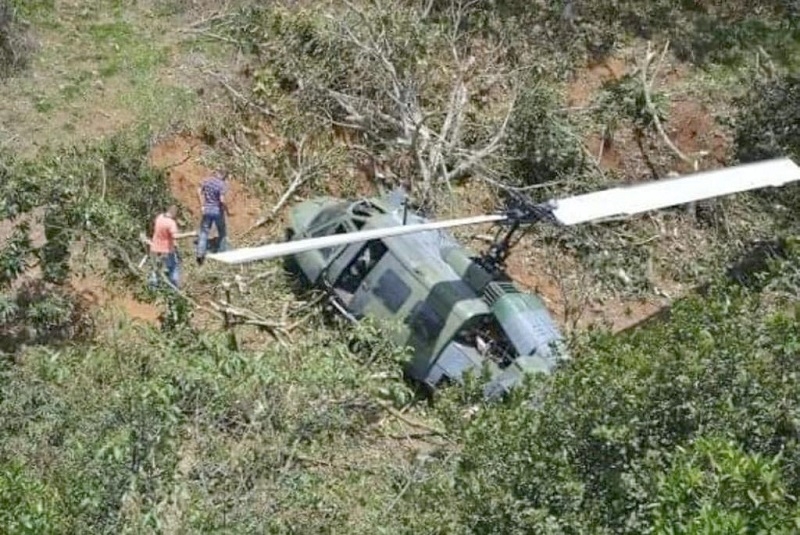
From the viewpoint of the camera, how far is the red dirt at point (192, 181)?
1238 centimetres

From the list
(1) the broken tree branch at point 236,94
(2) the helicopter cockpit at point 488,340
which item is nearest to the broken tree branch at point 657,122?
(1) the broken tree branch at point 236,94

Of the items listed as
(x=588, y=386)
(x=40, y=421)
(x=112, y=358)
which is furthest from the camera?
(x=112, y=358)

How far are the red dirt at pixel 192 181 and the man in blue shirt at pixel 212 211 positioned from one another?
20.5 inches

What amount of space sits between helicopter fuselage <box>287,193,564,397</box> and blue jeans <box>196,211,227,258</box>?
1.02 meters

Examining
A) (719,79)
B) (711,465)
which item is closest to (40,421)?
(711,465)

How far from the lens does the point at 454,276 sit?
10.5 m

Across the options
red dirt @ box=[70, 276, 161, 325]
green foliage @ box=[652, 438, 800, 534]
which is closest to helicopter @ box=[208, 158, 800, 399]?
red dirt @ box=[70, 276, 161, 325]

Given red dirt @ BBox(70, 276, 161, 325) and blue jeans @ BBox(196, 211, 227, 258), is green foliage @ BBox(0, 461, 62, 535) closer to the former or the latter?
red dirt @ BBox(70, 276, 161, 325)

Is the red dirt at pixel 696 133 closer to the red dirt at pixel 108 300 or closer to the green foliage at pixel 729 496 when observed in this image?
the red dirt at pixel 108 300

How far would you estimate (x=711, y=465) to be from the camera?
5211mm

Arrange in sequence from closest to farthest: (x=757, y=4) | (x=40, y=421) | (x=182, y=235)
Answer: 1. (x=40, y=421)
2. (x=182, y=235)
3. (x=757, y=4)

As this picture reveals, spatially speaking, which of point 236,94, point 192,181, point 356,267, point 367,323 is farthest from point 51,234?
point 236,94

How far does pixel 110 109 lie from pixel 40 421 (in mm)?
5746

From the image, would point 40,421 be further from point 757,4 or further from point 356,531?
point 757,4
